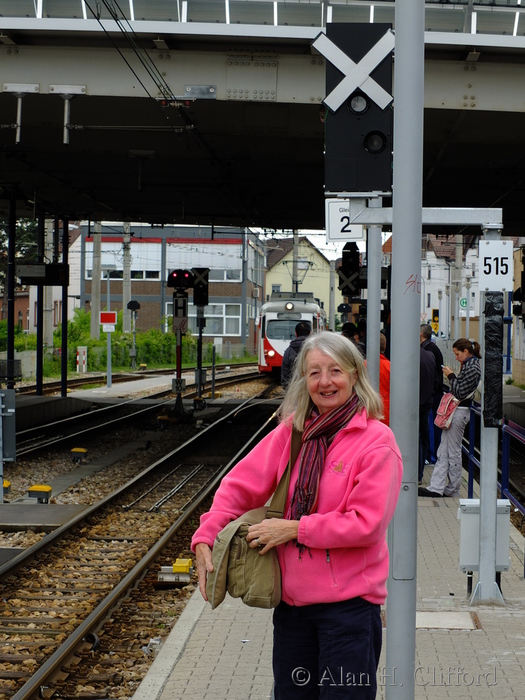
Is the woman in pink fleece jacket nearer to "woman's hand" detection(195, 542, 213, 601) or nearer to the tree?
"woman's hand" detection(195, 542, 213, 601)

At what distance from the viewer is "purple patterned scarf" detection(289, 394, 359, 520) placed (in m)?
3.14

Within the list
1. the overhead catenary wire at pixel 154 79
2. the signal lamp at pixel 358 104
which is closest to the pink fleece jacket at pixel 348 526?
the signal lamp at pixel 358 104

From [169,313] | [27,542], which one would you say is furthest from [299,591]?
[169,313]

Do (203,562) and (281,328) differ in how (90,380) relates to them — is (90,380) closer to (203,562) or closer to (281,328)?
(281,328)

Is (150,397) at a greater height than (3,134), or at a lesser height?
lesser

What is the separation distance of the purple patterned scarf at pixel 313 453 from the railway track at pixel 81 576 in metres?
2.78

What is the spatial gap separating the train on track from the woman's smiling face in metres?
33.1

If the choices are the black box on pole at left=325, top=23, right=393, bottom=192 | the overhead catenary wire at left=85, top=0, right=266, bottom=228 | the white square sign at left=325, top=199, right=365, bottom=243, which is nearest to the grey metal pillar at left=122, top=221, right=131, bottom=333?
the overhead catenary wire at left=85, top=0, right=266, bottom=228

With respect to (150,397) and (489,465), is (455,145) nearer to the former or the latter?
(489,465)

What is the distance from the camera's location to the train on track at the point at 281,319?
37.0m

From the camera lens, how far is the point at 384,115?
15.9ft

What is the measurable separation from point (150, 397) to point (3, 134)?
47.8ft

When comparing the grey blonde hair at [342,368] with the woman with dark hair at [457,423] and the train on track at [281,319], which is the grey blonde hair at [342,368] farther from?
the train on track at [281,319]

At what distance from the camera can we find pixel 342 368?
3289 mm
